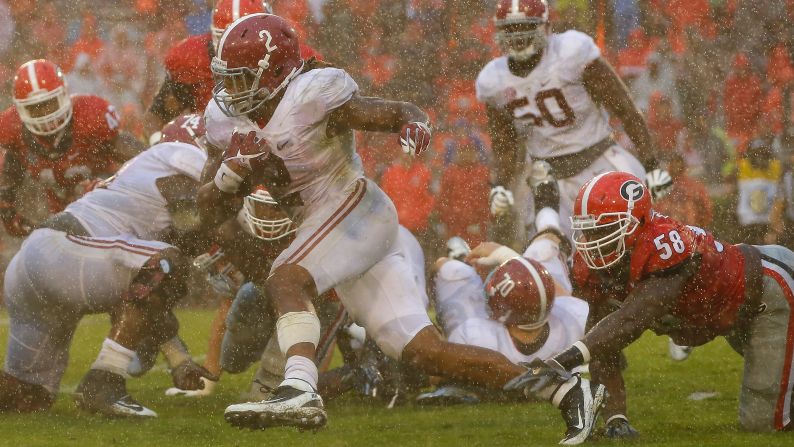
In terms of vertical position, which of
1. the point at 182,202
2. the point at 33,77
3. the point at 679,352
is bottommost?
the point at 679,352

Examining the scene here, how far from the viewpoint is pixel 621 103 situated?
649 centimetres

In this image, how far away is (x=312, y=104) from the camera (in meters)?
→ 4.36

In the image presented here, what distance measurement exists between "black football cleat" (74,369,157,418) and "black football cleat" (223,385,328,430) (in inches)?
53.3

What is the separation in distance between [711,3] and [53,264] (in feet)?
21.7

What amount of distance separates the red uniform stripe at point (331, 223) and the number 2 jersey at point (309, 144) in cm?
5

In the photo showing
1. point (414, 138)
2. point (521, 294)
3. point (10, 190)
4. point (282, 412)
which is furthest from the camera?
point (10, 190)

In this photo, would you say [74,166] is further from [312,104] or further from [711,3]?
[711,3]

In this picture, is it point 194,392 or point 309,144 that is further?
point 194,392

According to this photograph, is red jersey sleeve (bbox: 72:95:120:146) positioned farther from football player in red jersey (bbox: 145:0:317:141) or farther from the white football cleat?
the white football cleat

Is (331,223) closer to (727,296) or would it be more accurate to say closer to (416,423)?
(416,423)

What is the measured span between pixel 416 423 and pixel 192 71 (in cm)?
246

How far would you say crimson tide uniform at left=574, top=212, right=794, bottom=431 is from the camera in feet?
13.8

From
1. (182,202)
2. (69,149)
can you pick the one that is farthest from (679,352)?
(69,149)

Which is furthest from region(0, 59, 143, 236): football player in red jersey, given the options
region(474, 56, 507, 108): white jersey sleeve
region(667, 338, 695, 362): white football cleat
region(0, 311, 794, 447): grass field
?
region(667, 338, 695, 362): white football cleat
